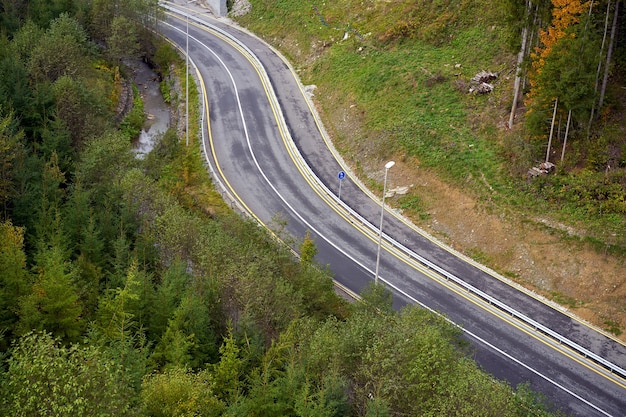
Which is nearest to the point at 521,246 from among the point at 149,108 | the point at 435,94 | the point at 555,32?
the point at 555,32

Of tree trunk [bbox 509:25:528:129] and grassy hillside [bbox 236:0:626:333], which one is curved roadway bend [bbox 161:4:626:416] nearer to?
grassy hillside [bbox 236:0:626:333]

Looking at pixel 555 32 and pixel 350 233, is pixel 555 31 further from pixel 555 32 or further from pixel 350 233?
pixel 350 233

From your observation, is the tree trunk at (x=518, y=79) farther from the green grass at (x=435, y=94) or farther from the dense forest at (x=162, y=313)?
the dense forest at (x=162, y=313)

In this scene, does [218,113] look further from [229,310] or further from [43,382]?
[43,382]

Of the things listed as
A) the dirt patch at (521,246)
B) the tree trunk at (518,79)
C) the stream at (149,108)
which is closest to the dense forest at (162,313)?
the stream at (149,108)

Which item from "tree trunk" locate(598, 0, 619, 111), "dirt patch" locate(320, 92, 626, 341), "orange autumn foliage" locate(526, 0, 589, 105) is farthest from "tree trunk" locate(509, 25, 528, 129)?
"dirt patch" locate(320, 92, 626, 341)

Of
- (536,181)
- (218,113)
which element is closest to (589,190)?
(536,181)
